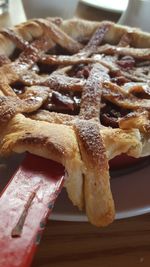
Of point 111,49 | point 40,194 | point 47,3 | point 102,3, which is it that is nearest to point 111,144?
point 40,194

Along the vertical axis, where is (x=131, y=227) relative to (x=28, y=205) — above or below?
below

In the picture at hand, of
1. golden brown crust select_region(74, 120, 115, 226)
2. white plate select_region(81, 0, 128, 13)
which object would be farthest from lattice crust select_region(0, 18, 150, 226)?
white plate select_region(81, 0, 128, 13)

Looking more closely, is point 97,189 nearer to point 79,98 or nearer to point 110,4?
point 79,98

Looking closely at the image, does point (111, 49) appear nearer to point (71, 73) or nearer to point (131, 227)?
point (71, 73)

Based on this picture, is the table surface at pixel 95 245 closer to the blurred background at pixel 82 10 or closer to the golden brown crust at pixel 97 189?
the golden brown crust at pixel 97 189

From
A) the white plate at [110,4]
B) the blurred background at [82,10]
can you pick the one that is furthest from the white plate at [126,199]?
the white plate at [110,4]

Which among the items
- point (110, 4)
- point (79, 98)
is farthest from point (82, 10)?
point (79, 98)

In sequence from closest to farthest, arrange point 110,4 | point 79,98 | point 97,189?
point 97,189, point 79,98, point 110,4
